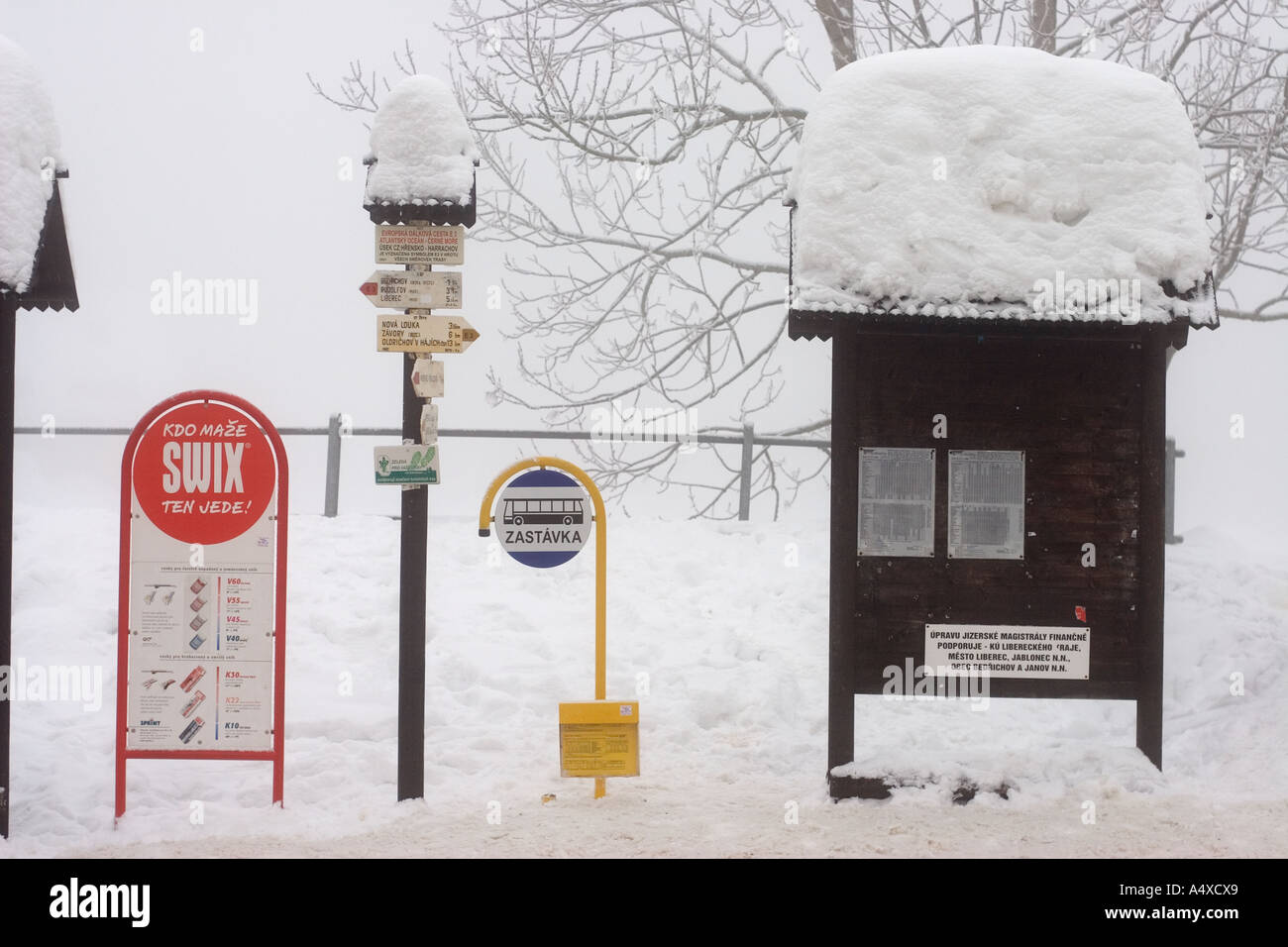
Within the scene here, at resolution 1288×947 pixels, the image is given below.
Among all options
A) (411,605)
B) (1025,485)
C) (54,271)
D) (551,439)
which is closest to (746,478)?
(551,439)

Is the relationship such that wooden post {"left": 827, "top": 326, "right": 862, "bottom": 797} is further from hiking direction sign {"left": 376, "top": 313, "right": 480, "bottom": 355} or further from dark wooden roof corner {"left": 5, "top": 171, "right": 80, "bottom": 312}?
dark wooden roof corner {"left": 5, "top": 171, "right": 80, "bottom": 312}

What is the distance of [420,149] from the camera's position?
19.5 ft

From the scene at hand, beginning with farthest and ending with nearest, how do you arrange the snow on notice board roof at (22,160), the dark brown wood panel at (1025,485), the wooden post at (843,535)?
the dark brown wood panel at (1025,485) < the wooden post at (843,535) < the snow on notice board roof at (22,160)

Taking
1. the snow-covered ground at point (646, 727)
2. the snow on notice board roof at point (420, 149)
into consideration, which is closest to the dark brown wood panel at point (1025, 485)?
the snow-covered ground at point (646, 727)

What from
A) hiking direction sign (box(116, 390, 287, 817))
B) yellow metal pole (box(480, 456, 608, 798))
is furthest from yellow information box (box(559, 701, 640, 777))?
hiking direction sign (box(116, 390, 287, 817))

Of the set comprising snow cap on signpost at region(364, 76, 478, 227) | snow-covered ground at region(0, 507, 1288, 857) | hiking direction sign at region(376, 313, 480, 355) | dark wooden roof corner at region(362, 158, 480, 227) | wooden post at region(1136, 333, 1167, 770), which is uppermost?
snow cap on signpost at region(364, 76, 478, 227)

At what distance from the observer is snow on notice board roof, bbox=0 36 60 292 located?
5648 millimetres

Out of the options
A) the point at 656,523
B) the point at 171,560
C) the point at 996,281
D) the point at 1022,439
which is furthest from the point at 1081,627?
the point at 656,523

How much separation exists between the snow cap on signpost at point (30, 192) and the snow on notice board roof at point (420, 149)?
1678 mm

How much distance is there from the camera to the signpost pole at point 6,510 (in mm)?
5730

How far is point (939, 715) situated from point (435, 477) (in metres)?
4.53

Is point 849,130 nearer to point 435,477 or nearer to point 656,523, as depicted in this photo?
point 435,477

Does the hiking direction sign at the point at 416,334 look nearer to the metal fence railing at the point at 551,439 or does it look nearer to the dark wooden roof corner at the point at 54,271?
the dark wooden roof corner at the point at 54,271

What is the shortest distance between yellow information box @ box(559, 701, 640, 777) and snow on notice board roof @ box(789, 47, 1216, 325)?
7.81ft
